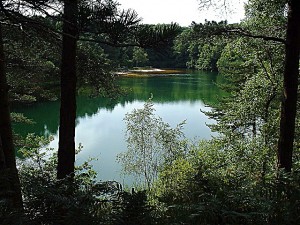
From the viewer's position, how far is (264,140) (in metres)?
8.05

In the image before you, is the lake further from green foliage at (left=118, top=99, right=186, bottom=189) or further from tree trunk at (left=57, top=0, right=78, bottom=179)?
tree trunk at (left=57, top=0, right=78, bottom=179)

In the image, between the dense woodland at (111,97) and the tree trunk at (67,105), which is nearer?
the dense woodland at (111,97)

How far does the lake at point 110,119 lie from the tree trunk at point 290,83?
520 cm

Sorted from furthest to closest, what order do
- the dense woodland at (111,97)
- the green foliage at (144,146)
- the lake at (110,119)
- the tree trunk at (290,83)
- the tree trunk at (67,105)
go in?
the lake at (110,119)
the green foliage at (144,146)
the tree trunk at (67,105)
the tree trunk at (290,83)
the dense woodland at (111,97)

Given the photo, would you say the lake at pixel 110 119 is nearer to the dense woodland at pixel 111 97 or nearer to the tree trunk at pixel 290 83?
the dense woodland at pixel 111 97

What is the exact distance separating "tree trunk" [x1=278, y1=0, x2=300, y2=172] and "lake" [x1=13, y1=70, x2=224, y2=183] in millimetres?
5203

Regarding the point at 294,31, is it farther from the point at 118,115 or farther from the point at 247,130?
the point at 118,115

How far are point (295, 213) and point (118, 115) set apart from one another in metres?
18.8

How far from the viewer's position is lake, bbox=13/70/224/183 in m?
13.3

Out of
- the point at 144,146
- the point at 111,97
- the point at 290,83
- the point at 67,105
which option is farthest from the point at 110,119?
the point at 290,83

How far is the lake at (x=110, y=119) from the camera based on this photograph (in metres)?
13.3

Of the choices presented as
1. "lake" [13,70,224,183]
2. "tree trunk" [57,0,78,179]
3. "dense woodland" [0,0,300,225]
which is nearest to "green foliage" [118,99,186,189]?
"lake" [13,70,224,183]

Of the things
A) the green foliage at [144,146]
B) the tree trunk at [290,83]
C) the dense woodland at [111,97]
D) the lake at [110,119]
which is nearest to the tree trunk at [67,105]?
the dense woodland at [111,97]

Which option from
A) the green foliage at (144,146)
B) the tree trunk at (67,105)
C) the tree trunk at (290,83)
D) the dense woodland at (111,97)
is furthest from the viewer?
the green foliage at (144,146)
